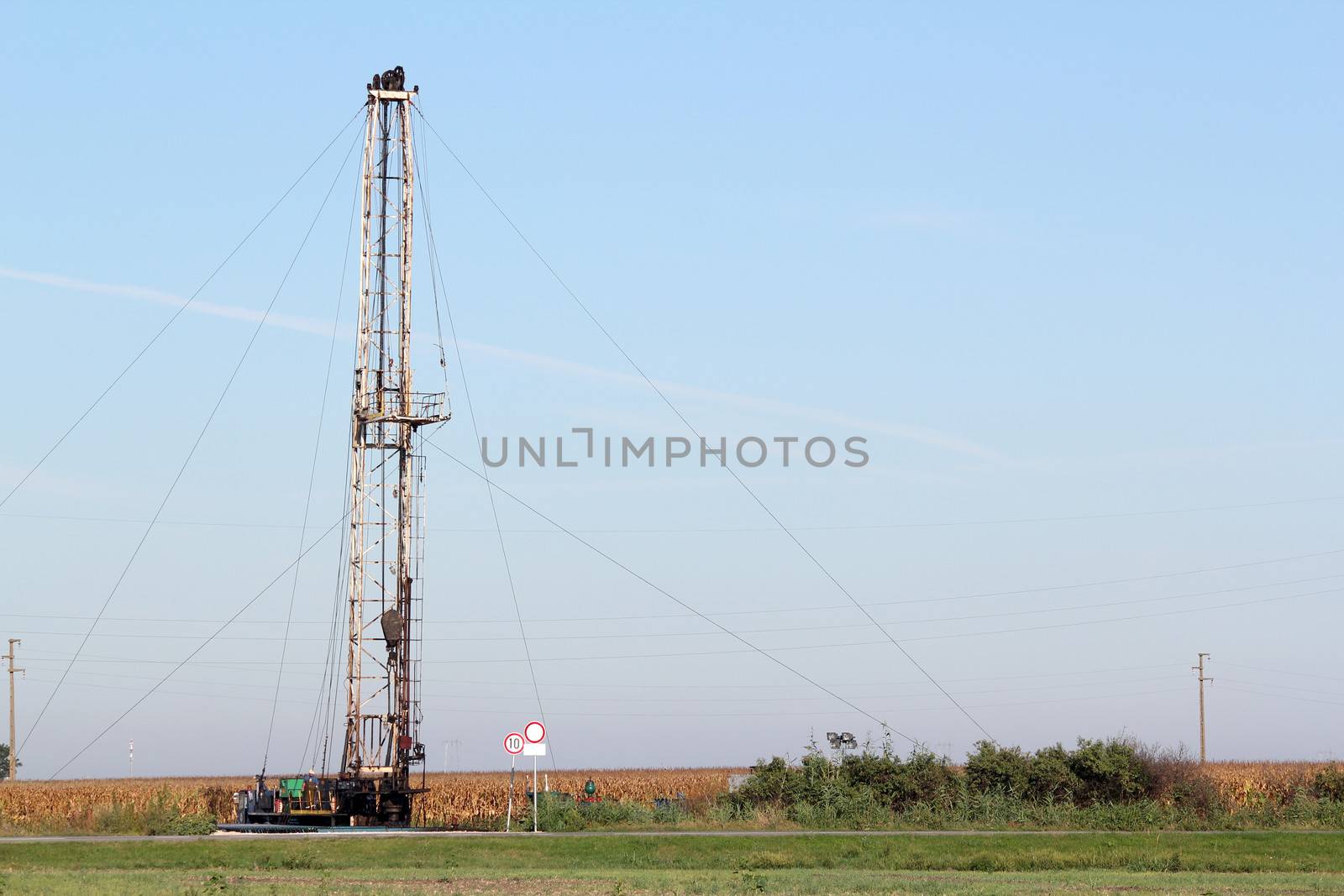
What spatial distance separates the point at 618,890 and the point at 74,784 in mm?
53436

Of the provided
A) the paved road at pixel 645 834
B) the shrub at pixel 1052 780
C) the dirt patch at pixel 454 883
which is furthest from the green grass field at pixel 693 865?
the shrub at pixel 1052 780

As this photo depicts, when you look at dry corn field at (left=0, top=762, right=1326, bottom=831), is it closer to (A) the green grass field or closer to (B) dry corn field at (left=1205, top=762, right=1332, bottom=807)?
(B) dry corn field at (left=1205, top=762, right=1332, bottom=807)

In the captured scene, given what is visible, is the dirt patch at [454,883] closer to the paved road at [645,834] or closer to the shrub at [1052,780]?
the paved road at [645,834]

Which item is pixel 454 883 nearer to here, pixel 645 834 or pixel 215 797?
pixel 645 834

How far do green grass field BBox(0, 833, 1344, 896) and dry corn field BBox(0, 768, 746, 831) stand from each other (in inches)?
466

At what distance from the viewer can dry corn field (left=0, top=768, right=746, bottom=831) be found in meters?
50.0

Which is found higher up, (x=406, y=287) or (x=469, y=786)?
(x=406, y=287)

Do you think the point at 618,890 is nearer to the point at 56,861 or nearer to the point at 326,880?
the point at 326,880

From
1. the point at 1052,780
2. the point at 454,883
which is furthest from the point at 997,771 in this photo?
the point at 454,883

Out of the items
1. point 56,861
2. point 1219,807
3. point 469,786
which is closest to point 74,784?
point 469,786

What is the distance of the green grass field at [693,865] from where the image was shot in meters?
27.6

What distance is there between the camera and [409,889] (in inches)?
1081

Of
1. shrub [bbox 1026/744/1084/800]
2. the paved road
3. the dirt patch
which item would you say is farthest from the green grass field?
shrub [bbox 1026/744/1084/800]

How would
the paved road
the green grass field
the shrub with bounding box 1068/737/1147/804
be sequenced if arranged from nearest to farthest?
the green grass field < the paved road < the shrub with bounding box 1068/737/1147/804
